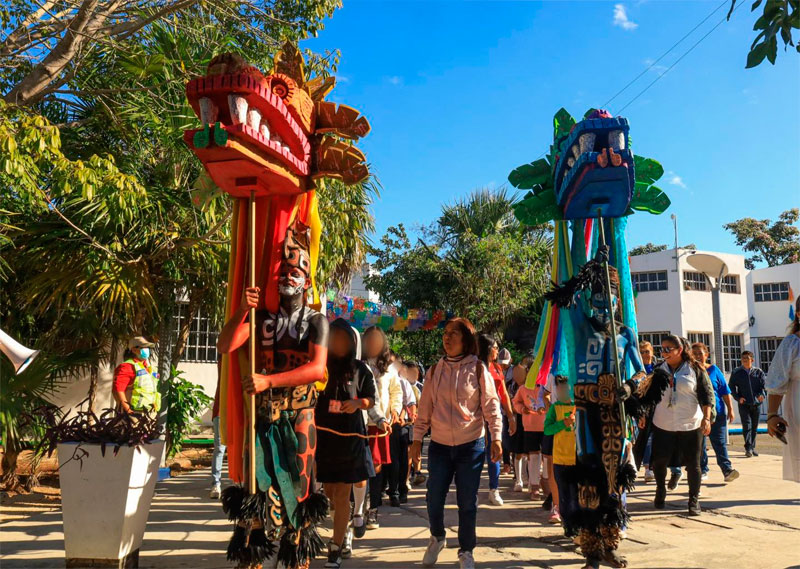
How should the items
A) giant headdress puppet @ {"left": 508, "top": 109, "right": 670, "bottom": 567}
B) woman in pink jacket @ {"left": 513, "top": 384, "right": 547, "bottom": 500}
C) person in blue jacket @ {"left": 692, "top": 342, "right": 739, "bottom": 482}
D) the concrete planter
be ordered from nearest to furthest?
the concrete planter → giant headdress puppet @ {"left": 508, "top": 109, "right": 670, "bottom": 567} → woman in pink jacket @ {"left": 513, "top": 384, "right": 547, "bottom": 500} → person in blue jacket @ {"left": 692, "top": 342, "right": 739, "bottom": 482}

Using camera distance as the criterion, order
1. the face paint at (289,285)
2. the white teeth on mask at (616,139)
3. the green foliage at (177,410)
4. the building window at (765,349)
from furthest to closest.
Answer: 1. the building window at (765,349)
2. the green foliage at (177,410)
3. the white teeth on mask at (616,139)
4. the face paint at (289,285)

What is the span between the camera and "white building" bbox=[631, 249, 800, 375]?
820 inches

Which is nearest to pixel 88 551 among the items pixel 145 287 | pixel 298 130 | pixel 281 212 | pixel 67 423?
pixel 67 423

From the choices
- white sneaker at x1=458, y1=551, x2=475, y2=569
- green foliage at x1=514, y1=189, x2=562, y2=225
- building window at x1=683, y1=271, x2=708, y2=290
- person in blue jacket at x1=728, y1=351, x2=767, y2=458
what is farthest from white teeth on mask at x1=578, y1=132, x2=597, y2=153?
building window at x1=683, y1=271, x2=708, y2=290

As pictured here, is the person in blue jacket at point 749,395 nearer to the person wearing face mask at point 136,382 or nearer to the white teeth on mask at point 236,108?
the person wearing face mask at point 136,382

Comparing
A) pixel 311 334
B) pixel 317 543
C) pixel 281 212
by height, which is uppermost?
A: pixel 281 212

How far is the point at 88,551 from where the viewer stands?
385 centimetres

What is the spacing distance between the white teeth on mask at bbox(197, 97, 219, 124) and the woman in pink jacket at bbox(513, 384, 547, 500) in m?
3.98

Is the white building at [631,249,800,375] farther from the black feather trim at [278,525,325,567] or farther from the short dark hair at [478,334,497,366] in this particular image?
the black feather trim at [278,525,325,567]

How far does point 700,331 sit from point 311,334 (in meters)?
20.4

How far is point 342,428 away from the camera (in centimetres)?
444

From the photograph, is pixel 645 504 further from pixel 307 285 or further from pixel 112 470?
pixel 112 470

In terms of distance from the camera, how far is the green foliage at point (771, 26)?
2.65m

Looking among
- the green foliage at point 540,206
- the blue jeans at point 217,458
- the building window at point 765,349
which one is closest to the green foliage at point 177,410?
the blue jeans at point 217,458
